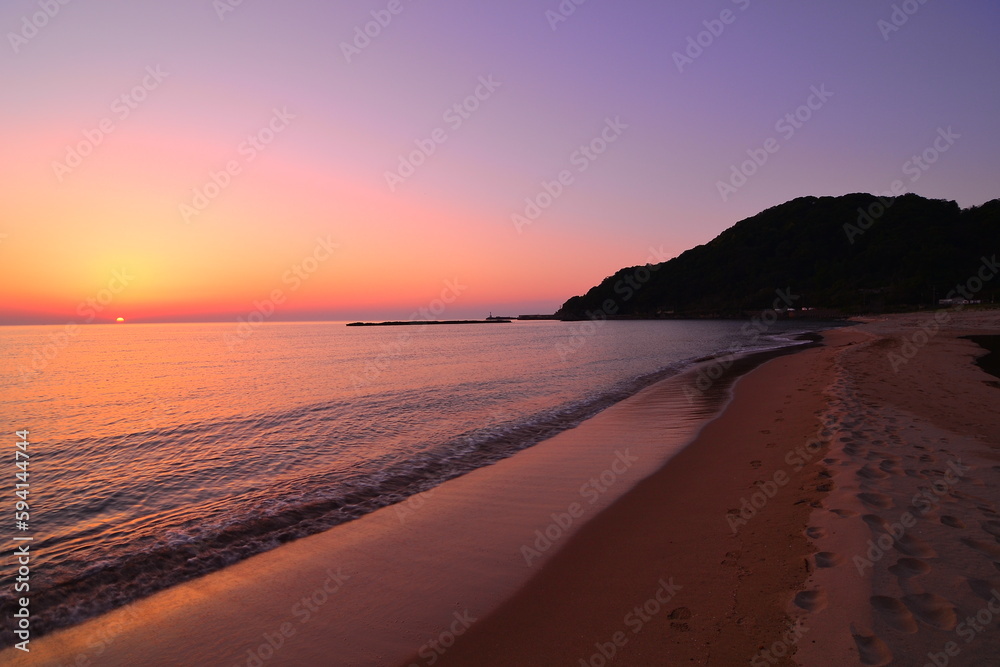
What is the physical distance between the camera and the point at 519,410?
696 inches

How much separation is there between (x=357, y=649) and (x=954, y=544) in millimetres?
5906

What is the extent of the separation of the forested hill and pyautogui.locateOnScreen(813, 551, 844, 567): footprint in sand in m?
92.0

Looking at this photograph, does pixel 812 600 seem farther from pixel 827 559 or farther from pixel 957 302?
pixel 957 302

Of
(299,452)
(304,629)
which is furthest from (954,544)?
(299,452)

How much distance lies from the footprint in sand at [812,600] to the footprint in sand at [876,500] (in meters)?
2.23

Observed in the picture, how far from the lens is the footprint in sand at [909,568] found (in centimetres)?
413

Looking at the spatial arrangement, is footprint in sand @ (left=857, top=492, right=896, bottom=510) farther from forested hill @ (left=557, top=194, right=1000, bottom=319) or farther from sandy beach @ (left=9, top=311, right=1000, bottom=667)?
forested hill @ (left=557, top=194, right=1000, bottom=319)

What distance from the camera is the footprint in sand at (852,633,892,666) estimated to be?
319 centimetres

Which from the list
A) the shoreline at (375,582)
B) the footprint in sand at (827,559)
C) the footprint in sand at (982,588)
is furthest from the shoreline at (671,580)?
the footprint in sand at (982,588)

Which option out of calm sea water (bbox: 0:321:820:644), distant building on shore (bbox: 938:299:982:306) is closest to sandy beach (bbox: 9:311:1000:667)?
calm sea water (bbox: 0:321:820:644)

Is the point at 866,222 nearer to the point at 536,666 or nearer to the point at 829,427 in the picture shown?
the point at 829,427

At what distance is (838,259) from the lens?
5246 inches

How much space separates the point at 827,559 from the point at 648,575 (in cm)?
177

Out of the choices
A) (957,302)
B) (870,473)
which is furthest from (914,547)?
(957,302)
